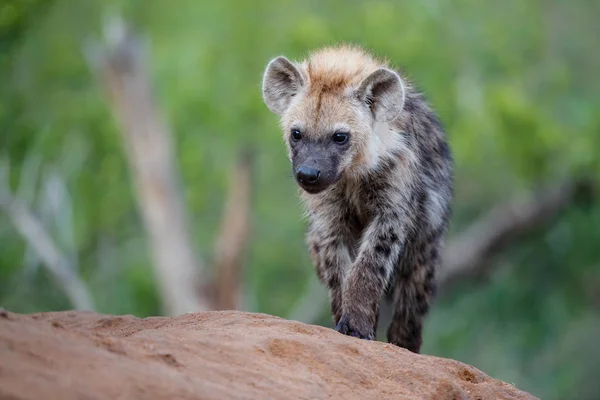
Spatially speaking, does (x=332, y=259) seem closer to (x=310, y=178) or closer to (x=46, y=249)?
(x=310, y=178)

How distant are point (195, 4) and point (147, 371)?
2284cm

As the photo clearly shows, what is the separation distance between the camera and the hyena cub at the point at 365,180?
21.4 feet

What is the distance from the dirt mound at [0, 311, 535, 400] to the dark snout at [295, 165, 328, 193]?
3.42ft

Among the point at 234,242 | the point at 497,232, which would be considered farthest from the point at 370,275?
the point at 497,232

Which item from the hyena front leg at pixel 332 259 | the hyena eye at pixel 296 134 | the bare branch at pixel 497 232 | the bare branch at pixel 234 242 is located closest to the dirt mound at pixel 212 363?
the hyena front leg at pixel 332 259

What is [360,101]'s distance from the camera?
6875 millimetres

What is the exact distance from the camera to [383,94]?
22.4 ft

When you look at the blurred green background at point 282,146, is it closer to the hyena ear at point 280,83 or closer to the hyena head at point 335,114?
the hyena ear at point 280,83

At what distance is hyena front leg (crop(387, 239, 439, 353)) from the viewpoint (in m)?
7.09

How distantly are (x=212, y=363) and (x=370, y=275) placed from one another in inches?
78.8

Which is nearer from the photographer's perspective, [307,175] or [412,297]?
[307,175]

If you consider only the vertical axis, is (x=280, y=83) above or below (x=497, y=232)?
below

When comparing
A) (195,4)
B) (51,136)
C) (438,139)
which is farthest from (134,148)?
(438,139)

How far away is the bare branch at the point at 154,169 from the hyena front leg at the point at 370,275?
1204 centimetres
